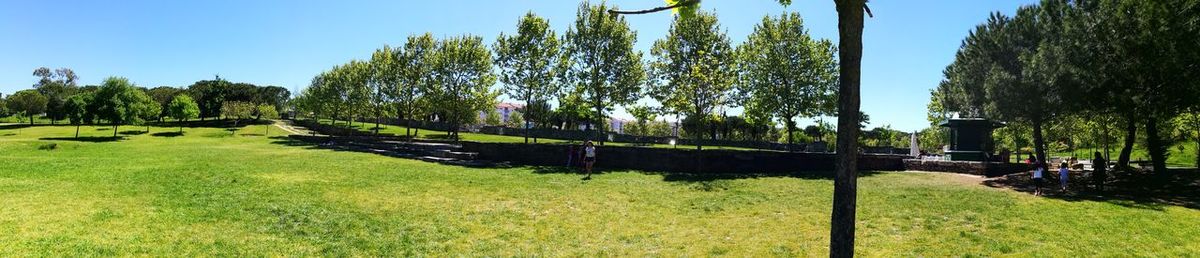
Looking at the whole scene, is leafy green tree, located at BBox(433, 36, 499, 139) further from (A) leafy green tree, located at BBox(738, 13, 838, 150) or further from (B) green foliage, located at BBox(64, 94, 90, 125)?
(B) green foliage, located at BBox(64, 94, 90, 125)

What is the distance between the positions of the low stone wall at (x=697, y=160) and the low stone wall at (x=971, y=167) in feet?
2.43

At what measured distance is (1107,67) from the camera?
17.6 metres

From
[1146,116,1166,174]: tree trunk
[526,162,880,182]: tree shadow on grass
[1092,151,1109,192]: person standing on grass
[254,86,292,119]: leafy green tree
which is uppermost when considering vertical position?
[254,86,292,119]: leafy green tree

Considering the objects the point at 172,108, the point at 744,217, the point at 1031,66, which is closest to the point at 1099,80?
the point at 1031,66

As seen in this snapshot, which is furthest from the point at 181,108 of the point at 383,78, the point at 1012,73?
the point at 1012,73

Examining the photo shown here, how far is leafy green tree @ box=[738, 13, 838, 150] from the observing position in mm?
33375

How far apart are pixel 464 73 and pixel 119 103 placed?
31.0 meters

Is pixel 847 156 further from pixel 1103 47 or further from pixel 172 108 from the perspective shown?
pixel 172 108

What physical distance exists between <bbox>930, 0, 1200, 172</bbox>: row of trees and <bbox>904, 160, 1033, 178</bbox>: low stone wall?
213 centimetres

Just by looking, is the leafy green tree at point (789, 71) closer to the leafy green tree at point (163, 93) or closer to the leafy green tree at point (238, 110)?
the leafy green tree at point (238, 110)

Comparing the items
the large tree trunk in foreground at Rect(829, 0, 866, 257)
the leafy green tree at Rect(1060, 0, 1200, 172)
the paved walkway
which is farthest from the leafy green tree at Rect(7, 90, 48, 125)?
the leafy green tree at Rect(1060, 0, 1200, 172)

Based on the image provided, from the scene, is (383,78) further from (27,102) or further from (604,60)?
(27,102)

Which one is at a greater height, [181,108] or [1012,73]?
[1012,73]

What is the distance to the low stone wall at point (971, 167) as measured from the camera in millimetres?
Answer: 21789
